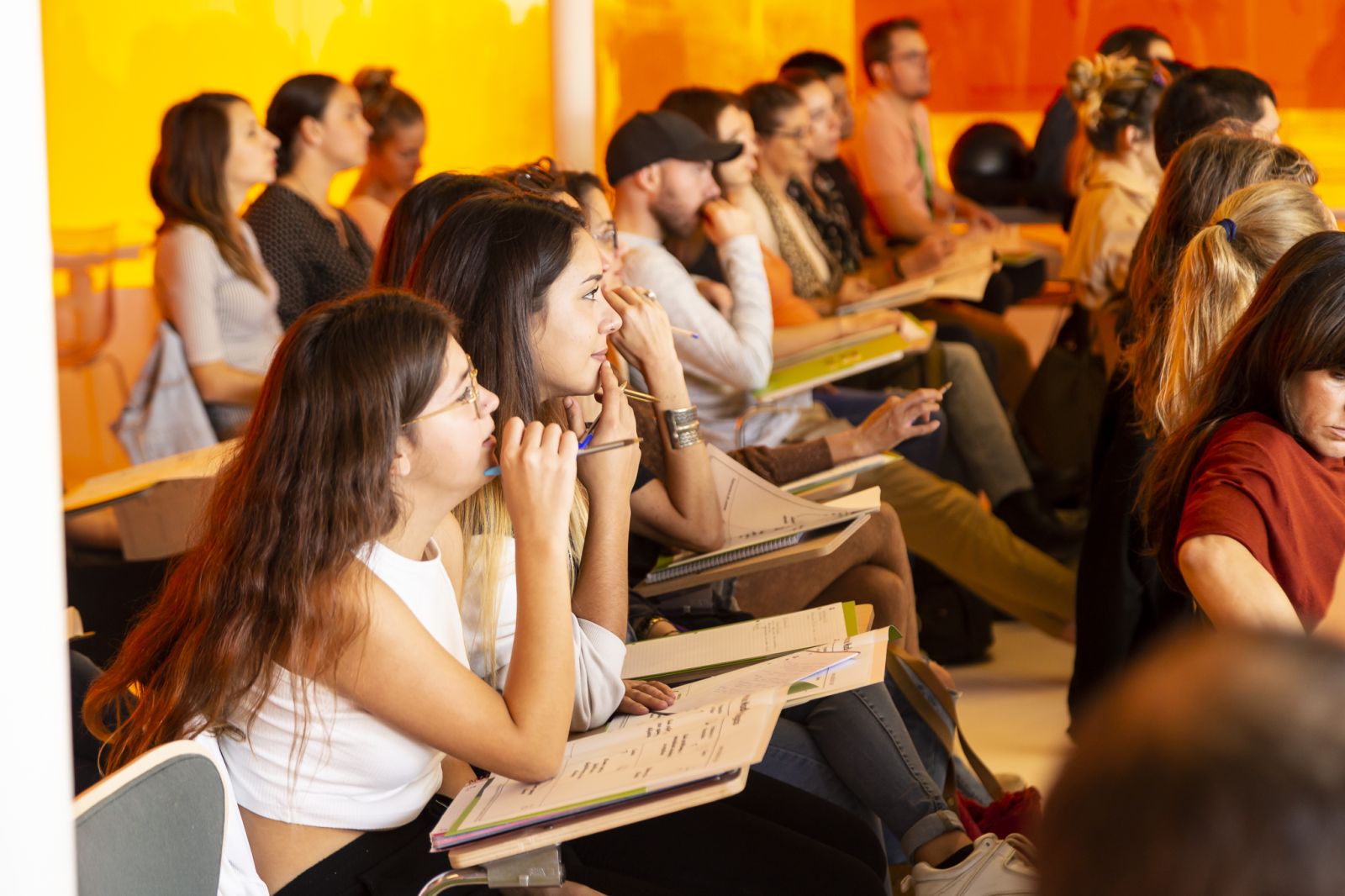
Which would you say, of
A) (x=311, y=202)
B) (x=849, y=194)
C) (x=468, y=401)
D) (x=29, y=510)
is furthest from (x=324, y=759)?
(x=849, y=194)

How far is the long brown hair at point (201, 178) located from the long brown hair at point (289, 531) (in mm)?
1687

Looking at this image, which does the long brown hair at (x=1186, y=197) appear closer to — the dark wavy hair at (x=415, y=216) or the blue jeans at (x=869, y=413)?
the dark wavy hair at (x=415, y=216)

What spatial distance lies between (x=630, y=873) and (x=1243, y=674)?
1187mm

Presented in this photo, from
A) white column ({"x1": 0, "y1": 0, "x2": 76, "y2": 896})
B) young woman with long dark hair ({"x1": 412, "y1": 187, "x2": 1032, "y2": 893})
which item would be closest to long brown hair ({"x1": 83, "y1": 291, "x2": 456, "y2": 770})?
young woman with long dark hair ({"x1": 412, "y1": 187, "x2": 1032, "y2": 893})

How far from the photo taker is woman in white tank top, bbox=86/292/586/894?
130cm

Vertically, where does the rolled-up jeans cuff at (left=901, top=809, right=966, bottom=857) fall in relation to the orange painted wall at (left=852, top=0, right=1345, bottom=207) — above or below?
below

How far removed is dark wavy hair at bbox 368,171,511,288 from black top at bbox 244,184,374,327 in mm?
1178

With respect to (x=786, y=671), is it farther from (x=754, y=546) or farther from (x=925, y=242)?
(x=925, y=242)

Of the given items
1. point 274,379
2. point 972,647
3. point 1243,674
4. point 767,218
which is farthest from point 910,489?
point 1243,674

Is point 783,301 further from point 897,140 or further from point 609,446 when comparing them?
point 609,446

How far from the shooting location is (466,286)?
1.83 m

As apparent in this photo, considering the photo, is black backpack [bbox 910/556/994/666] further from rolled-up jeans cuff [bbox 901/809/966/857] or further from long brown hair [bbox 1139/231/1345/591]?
long brown hair [bbox 1139/231/1345/591]

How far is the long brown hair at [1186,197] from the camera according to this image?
87.9 inches

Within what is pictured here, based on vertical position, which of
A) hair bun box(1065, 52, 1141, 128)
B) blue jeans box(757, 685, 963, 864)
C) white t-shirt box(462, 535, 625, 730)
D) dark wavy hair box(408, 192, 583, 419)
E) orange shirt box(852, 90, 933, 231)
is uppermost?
hair bun box(1065, 52, 1141, 128)
